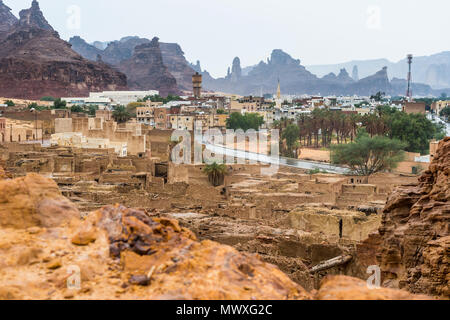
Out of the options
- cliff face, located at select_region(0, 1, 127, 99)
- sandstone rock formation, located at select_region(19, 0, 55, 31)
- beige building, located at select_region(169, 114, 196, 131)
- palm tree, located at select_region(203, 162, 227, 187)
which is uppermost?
sandstone rock formation, located at select_region(19, 0, 55, 31)

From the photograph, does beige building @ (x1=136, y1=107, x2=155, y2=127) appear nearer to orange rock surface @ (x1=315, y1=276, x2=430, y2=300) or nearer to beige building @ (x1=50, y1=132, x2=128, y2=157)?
beige building @ (x1=50, y1=132, x2=128, y2=157)

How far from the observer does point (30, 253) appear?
220 inches

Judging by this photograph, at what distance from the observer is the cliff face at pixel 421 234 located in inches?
345

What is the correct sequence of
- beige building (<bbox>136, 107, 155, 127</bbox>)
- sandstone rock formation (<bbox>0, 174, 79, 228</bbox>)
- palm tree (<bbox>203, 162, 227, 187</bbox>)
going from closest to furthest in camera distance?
sandstone rock formation (<bbox>0, 174, 79, 228</bbox>) → palm tree (<bbox>203, 162, 227, 187</bbox>) → beige building (<bbox>136, 107, 155, 127</bbox>)

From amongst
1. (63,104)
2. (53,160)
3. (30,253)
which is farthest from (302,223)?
(63,104)

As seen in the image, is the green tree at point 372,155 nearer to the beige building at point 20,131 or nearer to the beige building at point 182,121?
the beige building at point 20,131

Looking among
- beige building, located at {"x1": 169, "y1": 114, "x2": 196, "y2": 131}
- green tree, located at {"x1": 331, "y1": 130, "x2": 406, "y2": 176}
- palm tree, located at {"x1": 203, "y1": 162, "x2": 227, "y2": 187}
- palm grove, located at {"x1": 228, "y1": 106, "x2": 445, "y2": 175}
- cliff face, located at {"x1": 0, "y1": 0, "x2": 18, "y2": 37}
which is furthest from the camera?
cliff face, located at {"x1": 0, "y1": 0, "x2": 18, "y2": 37}

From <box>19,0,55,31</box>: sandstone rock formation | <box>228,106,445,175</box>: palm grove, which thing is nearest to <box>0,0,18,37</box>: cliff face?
<box>19,0,55,31</box>: sandstone rock formation

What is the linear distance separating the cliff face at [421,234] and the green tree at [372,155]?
31396 millimetres

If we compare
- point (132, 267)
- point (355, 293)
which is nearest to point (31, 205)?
point (132, 267)

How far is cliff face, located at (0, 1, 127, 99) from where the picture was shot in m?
107

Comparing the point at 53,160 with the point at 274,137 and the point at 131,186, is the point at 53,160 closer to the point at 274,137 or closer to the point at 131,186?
the point at 131,186

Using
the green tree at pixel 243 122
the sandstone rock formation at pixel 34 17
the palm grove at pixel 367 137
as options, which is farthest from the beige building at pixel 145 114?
the sandstone rock formation at pixel 34 17

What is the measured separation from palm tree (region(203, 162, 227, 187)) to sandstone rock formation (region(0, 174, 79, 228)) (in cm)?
2283
